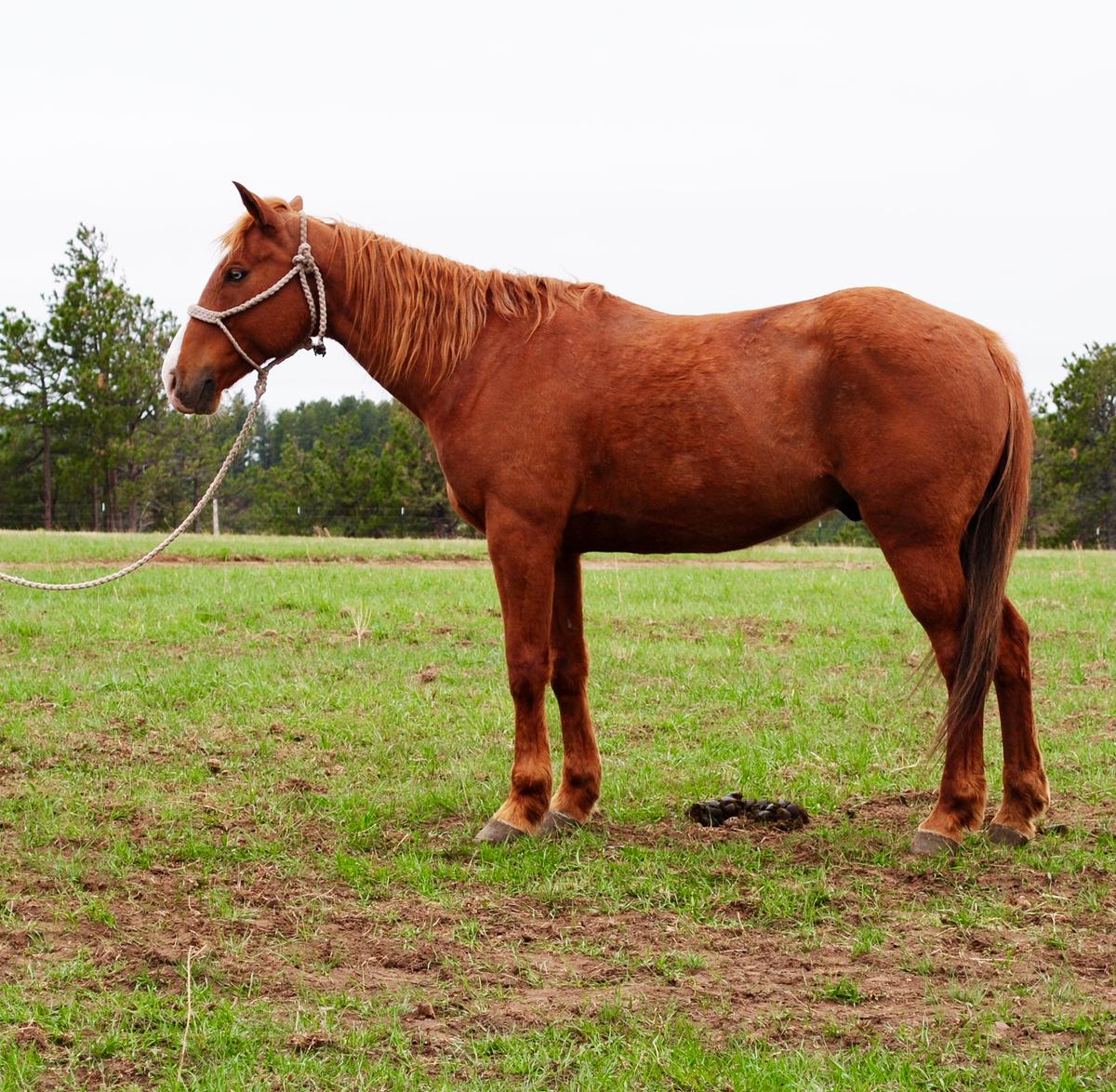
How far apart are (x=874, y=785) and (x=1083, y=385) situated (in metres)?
44.7

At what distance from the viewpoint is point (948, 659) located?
4738mm

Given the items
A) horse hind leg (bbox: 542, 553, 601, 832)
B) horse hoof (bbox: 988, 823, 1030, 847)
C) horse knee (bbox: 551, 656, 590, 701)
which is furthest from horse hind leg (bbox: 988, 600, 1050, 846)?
horse knee (bbox: 551, 656, 590, 701)

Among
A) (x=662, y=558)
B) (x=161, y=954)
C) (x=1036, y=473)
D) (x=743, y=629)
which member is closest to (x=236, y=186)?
(x=161, y=954)

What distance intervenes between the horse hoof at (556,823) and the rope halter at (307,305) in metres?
2.37

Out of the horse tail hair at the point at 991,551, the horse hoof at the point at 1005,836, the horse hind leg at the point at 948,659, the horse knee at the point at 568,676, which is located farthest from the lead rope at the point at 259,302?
the horse hoof at the point at 1005,836

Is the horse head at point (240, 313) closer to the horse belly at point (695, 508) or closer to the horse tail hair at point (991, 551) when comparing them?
the horse belly at point (695, 508)

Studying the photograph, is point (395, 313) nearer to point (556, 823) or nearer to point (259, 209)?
point (259, 209)

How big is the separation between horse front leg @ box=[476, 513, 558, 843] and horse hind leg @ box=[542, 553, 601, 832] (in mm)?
218

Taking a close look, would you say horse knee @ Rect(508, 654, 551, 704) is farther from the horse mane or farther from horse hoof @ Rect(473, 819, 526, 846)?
the horse mane

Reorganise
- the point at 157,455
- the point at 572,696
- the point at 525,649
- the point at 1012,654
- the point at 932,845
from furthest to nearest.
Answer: the point at 157,455 < the point at 572,696 < the point at 525,649 < the point at 1012,654 < the point at 932,845

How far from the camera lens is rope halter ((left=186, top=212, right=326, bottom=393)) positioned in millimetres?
5242

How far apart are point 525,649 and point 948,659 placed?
1792mm

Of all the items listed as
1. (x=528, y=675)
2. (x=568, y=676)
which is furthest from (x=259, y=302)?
(x=568, y=676)

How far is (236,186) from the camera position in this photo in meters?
5.06
